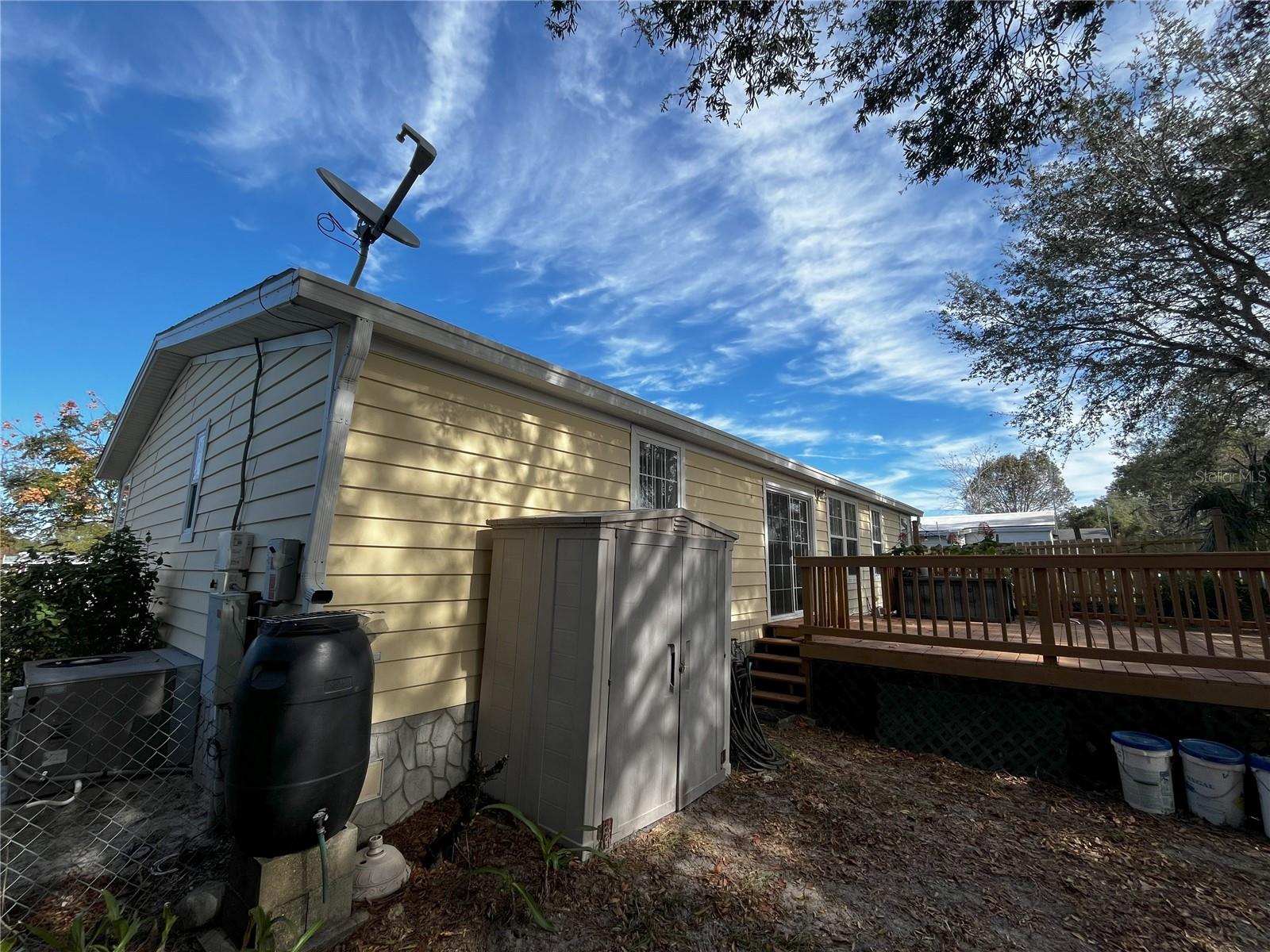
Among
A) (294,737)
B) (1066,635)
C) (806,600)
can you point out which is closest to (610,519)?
(294,737)

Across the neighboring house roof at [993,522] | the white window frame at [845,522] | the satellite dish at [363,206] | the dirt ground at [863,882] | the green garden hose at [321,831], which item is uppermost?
the satellite dish at [363,206]

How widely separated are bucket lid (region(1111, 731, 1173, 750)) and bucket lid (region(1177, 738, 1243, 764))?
10cm

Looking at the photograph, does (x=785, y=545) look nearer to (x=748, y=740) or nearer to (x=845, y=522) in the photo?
(x=845, y=522)

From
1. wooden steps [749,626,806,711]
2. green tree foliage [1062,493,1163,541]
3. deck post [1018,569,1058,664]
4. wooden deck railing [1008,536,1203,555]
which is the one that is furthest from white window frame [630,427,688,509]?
green tree foliage [1062,493,1163,541]

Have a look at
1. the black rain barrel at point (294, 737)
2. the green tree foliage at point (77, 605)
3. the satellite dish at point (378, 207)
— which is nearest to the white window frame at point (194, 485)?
the green tree foliage at point (77, 605)

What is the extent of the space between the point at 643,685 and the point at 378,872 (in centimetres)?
174

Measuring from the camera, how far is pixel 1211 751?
384 centimetres

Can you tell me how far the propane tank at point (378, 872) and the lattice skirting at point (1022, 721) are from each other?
4634 mm

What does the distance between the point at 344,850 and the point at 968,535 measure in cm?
2477

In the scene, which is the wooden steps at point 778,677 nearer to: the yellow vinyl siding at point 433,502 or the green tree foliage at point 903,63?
the yellow vinyl siding at point 433,502

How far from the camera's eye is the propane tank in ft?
8.74

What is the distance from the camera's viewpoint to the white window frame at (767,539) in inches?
311

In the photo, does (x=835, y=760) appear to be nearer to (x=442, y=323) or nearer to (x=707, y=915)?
(x=707, y=915)

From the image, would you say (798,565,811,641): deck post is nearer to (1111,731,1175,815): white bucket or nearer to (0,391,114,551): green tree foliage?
(1111,731,1175,815): white bucket
